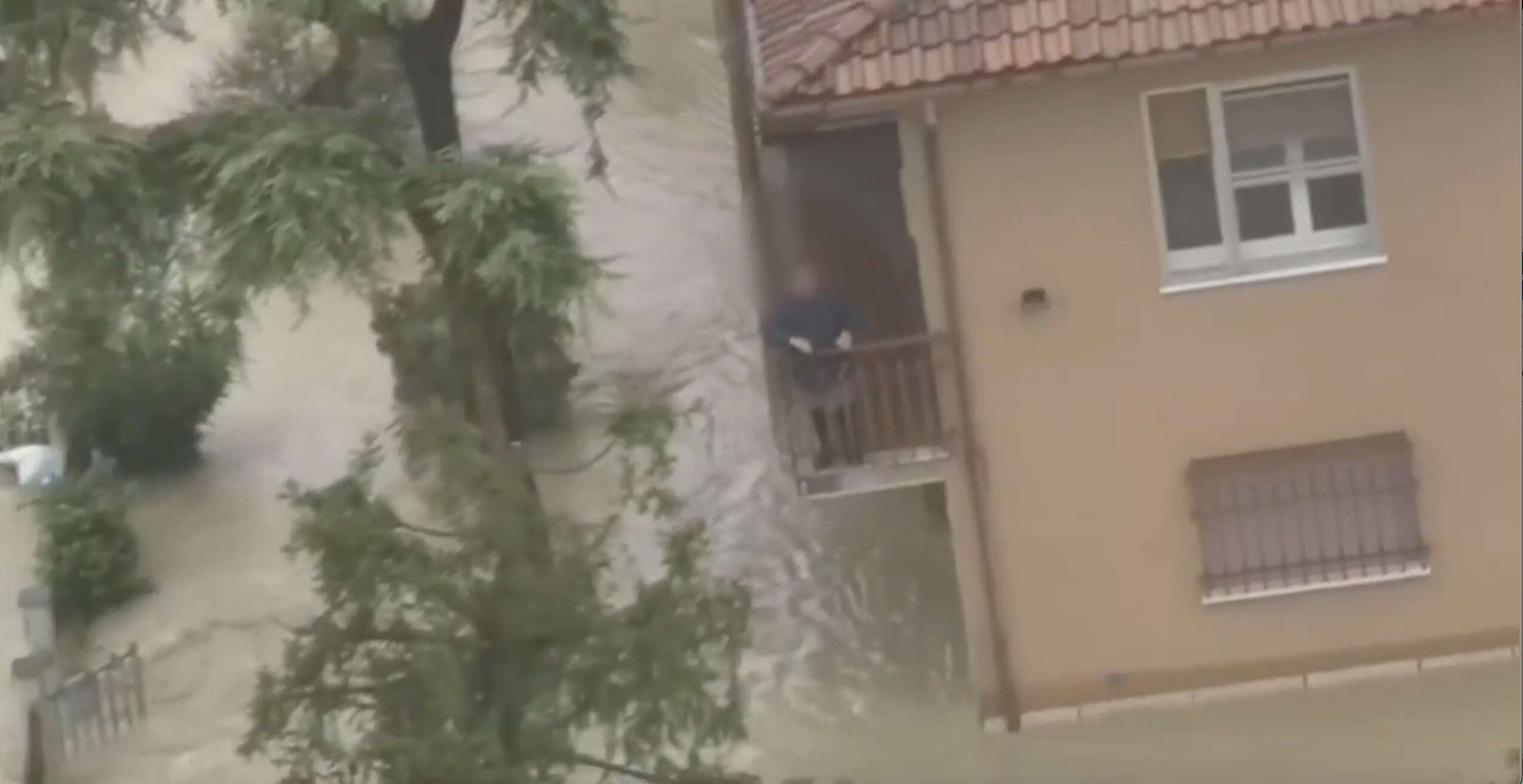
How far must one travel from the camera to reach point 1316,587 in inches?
193

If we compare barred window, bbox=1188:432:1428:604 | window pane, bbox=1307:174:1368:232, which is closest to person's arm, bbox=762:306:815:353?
barred window, bbox=1188:432:1428:604

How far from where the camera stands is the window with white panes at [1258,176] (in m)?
4.79

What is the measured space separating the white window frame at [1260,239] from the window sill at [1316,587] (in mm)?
707

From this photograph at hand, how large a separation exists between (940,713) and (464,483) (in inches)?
65.1

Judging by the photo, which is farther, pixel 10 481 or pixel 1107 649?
pixel 10 481

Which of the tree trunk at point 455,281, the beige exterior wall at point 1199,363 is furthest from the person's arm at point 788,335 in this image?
the tree trunk at point 455,281

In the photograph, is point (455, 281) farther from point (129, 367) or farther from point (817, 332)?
point (129, 367)

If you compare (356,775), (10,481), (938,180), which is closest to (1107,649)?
(938,180)

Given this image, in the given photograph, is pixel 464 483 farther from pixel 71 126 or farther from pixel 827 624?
pixel 827 624

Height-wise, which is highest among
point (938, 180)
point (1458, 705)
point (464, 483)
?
point (938, 180)

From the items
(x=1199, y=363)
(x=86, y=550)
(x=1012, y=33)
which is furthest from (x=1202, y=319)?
(x=86, y=550)

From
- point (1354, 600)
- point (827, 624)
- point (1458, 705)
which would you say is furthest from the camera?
point (827, 624)

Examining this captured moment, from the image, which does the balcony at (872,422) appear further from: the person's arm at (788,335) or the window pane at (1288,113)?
the window pane at (1288,113)

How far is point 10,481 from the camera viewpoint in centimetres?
589
